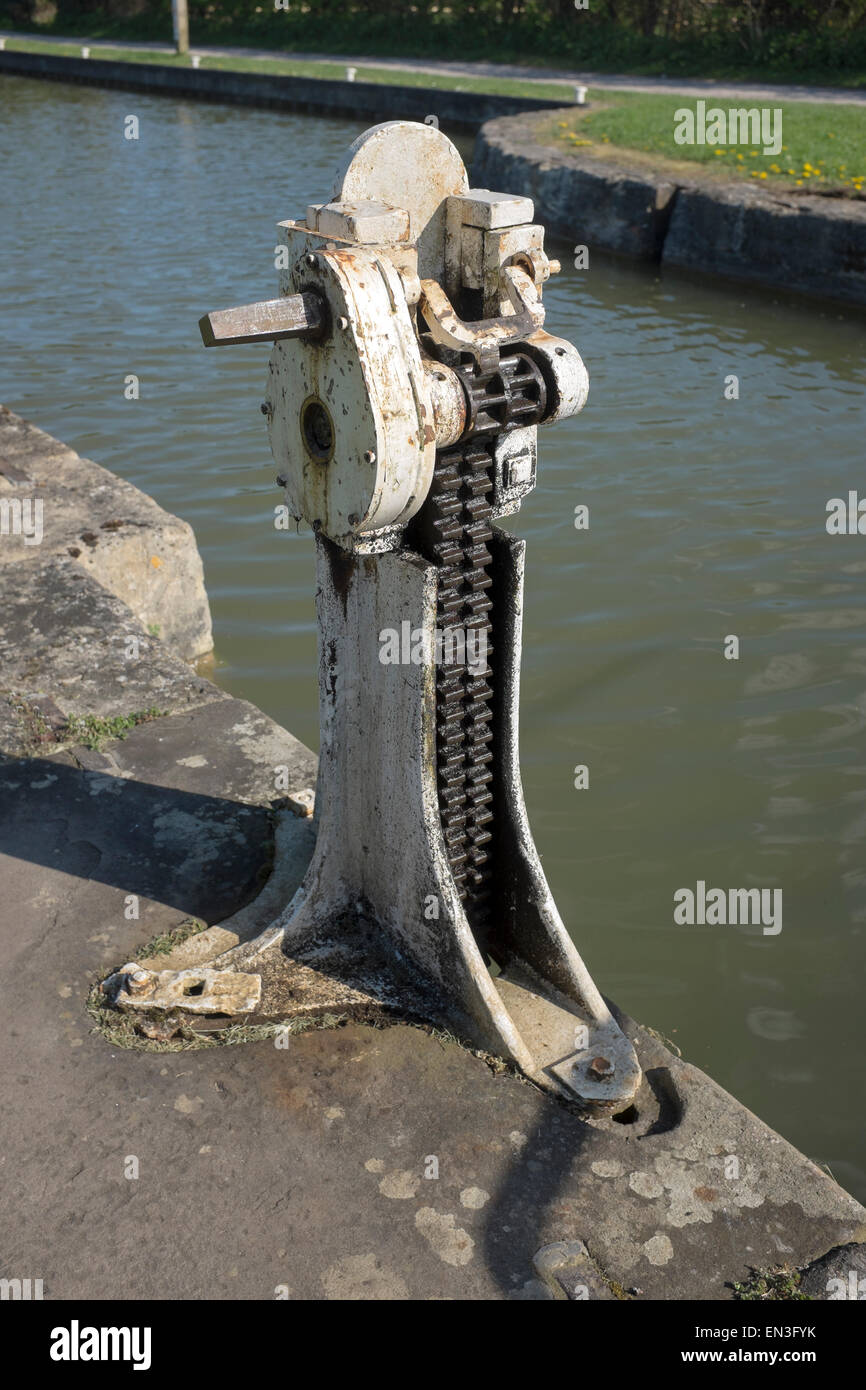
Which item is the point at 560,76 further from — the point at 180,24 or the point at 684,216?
the point at 684,216

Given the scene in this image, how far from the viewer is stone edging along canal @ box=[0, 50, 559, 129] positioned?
59.2ft

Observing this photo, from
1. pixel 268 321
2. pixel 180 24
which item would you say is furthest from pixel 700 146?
pixel 180 24

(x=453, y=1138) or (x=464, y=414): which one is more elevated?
(x=464, y=414)

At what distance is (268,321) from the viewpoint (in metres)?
2.38

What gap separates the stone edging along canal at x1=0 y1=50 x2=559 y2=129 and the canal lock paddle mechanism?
50.5ft

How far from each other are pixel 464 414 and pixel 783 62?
725 inches

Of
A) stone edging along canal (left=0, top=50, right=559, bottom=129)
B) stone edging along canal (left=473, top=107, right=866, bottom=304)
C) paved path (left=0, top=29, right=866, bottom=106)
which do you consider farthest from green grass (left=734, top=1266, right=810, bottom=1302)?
stone edging along canal (left=0, top=50, right=559, bottom=129)

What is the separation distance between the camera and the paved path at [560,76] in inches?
655

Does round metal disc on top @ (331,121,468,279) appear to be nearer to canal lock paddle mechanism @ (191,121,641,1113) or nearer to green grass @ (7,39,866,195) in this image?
canal lock paddle mechanism @ (191,121,641,1113)

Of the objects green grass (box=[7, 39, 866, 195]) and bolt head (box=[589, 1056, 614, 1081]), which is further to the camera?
green grass (box=[7, 39, 866, 195])

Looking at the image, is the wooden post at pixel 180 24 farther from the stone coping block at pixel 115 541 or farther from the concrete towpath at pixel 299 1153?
the concrete towpath at pixel 299 1153

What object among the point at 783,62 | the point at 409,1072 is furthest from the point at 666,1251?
the point at 783,62
